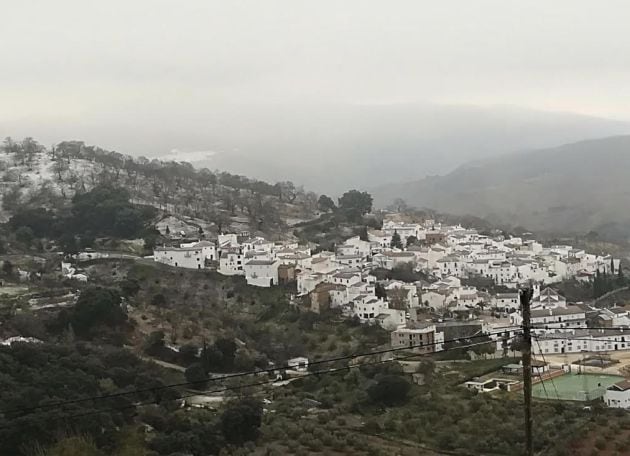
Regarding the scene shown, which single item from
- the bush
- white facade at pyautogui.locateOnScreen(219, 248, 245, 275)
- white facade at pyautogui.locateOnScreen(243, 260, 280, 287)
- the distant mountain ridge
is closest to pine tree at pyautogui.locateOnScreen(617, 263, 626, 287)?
white facade at pyautogui.locateOnScreen(243, 260, 280, 287)

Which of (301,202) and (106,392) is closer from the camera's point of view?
(106,392)

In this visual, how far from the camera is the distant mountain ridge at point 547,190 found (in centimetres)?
6781

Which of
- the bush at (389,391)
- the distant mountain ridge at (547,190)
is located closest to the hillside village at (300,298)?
the bush at (389,391)

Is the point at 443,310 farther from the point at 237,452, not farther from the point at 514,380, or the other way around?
the point at 237,452

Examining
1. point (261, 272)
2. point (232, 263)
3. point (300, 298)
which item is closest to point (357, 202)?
point (232, 263)

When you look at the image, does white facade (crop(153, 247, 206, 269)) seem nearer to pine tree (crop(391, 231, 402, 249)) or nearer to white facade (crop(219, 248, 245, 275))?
white facade (crop(219, 248, 245, 275))

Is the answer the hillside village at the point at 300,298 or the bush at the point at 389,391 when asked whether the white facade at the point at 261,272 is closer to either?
the hillside village at the point at 300,298

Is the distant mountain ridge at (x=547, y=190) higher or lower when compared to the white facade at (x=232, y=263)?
higher

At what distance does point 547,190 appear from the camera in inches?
3241

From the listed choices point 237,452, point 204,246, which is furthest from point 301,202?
point 237,452

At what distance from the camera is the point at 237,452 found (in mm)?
13375

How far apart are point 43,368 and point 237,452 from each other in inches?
214

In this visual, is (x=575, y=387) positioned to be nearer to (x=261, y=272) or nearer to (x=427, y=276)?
(x=261, y=272)

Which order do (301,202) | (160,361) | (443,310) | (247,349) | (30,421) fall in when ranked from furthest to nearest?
(301,202) < (443,310) < (247,349) < (160,361) < (30,421)
